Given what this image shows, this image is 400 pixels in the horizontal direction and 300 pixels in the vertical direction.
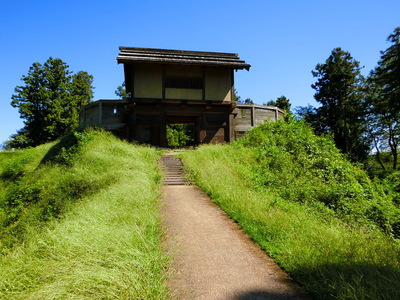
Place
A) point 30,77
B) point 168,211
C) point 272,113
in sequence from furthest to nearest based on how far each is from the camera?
point 30,77, point 272,113, point 168,211

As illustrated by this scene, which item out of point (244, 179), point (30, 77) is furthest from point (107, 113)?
point (30, 77)

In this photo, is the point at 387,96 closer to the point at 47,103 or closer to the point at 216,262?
the point at 216,262

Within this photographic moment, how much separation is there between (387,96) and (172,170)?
24459 mm

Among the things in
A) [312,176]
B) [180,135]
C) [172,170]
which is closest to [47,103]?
[180,135]

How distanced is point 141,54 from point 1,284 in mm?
16024

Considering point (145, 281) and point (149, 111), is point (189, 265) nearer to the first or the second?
point (145, 281)

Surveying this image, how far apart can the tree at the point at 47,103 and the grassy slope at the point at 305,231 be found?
90.8 ft

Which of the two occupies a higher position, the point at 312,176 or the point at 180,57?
the point at 180,57

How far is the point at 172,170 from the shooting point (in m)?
11.3

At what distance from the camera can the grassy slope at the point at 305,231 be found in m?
3.14

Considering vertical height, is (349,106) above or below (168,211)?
above

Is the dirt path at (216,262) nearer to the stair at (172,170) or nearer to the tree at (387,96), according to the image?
the stair at (172,170)

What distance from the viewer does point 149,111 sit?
663 inches

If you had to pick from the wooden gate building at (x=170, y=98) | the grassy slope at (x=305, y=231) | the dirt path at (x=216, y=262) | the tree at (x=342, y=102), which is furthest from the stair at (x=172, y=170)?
the tree at (x=342, y=102)
